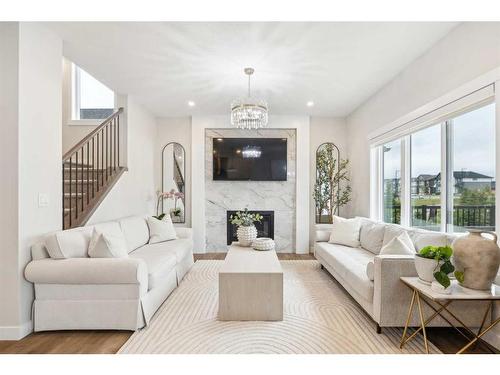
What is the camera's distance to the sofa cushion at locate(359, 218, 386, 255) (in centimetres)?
345

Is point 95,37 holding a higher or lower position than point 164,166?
higher

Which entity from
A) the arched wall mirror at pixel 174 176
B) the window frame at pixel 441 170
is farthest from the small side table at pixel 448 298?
the arched wall mirror at pixel 174 176

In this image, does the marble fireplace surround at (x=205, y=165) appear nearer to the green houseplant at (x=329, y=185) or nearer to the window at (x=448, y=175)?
the green houseplant at (x=329, y=185)

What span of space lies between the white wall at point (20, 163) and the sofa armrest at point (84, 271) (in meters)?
0.14

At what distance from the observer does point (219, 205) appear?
18.1 feet

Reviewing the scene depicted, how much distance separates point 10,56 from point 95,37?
0.73 meters

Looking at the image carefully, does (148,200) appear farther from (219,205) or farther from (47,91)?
(47,91)

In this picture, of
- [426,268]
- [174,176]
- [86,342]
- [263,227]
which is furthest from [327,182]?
[86,342]

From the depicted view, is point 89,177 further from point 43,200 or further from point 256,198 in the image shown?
point 256,198

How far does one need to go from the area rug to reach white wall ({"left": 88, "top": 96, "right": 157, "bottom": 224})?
1609 millimetres

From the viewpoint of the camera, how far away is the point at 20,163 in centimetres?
226

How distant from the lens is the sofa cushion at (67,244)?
238 centimetres

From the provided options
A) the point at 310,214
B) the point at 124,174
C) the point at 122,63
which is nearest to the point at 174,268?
the point at 124,174
